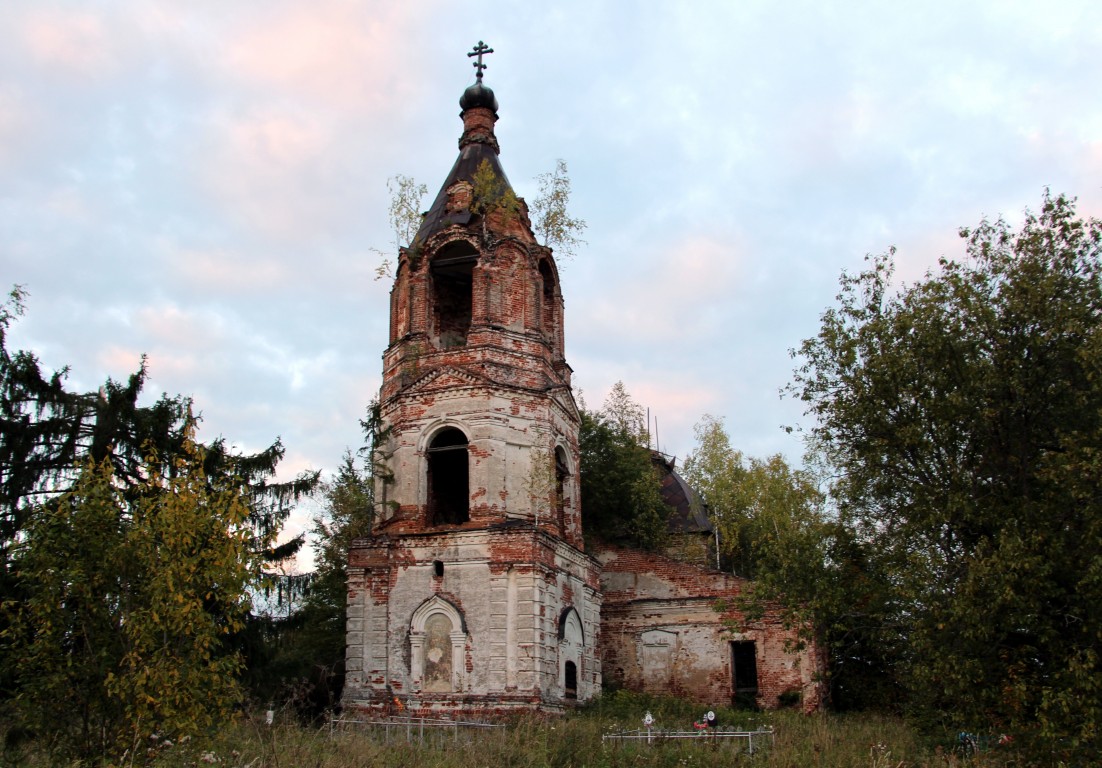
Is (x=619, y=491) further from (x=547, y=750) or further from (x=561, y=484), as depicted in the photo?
(x=547, y=750)

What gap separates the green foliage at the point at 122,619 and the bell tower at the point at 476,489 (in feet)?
27.9

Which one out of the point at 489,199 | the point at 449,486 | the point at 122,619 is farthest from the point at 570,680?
the point at 122,619

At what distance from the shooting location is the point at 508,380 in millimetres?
18812

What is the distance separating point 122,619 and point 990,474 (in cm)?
1017

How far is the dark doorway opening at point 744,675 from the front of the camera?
2081 cm

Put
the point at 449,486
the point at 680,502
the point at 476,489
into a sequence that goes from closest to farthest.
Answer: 1. the point at 476,489
2. the point at 449,486
3. the point at 680,502

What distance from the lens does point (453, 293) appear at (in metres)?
21.7

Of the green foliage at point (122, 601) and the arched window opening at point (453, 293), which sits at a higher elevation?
the arched window opening at point (453, 293)

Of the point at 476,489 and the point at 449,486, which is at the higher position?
the point at 449,486

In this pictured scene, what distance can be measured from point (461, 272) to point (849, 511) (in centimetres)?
1055

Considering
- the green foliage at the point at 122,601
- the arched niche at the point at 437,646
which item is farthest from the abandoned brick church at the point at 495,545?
the green foliage at the point at 122,601

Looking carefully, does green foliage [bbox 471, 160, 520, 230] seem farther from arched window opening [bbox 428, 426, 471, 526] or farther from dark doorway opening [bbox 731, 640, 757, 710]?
dark doorway opening [bbox 731, 640, 757, 710]

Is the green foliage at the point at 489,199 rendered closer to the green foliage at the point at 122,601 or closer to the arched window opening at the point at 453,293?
the arched window opening at the point at 453,293

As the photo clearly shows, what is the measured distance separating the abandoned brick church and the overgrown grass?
5.73ft
